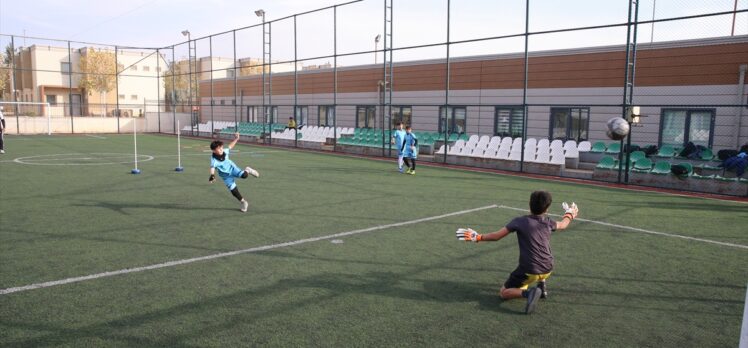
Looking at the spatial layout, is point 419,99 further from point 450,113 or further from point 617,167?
point 617,167

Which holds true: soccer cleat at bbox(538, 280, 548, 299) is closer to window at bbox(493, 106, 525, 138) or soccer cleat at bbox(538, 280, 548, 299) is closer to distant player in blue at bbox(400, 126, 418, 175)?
distant player in blue at bbox(400, 126, 418, 175)

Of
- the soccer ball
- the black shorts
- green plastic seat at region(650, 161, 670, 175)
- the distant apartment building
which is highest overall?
the distant apartment building

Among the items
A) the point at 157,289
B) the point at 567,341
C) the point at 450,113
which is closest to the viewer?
the point at 567,341

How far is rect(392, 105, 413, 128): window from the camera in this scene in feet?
96.0

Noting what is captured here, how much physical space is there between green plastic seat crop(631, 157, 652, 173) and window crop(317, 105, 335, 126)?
73.9 feet

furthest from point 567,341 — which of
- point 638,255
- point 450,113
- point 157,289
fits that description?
point 450,113

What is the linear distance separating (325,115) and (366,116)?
167 inches

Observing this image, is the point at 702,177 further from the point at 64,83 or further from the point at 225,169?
the point at 64,83

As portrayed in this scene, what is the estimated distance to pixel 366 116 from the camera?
32.0 m

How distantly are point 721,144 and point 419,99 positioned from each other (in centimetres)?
1487

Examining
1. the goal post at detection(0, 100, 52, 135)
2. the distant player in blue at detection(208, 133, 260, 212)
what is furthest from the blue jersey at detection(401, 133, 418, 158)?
the goal post at detection(0, 100, 52, 135)

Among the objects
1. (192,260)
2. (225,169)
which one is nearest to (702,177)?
(225,169)

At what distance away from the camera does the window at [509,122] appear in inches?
942

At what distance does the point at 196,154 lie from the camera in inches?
891
